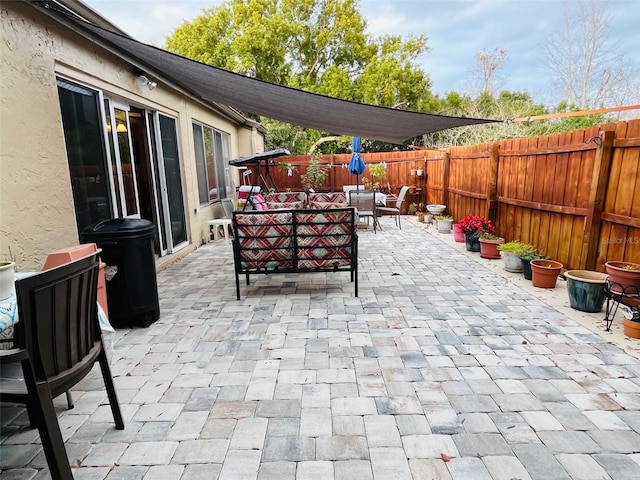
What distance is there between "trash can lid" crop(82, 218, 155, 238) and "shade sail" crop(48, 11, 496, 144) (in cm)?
146

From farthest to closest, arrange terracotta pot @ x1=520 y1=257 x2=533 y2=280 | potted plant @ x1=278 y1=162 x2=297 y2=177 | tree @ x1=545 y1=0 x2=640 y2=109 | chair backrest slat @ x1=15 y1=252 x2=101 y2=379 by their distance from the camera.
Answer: tree @ x1=545 y1=0 x2=640 y2=109
potted plant @ x1=278 y1=162 x2=297 y2=177
terracotta pot @ x1=520 y1=257 x2=533 y2=280
chair backrest slat @ x1=15 y1=252 x2=101 y2=379

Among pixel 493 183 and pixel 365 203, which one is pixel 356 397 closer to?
pixel 493 183

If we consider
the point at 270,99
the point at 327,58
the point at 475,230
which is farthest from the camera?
the point at 327,58

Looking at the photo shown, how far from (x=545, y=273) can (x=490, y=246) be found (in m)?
1.48

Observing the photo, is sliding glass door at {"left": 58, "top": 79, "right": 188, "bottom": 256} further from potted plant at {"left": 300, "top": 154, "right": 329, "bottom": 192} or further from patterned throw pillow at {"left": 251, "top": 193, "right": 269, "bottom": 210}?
potted plant at {"left": 300, "top": 154, "right": 329, "bottom": 192}

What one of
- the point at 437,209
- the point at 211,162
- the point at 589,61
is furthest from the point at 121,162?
the point at 589,61

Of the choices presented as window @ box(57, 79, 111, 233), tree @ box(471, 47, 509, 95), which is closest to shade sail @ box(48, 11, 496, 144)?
window @ box(57, 79, 111, 233)

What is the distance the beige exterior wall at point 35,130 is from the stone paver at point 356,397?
42.2 inches

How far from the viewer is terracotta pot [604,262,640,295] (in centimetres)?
299

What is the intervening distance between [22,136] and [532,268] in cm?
504

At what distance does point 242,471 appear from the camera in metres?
1.68

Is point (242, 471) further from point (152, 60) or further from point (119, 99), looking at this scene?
point (119, 99)

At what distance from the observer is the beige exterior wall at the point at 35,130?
8.88ft

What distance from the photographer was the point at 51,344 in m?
1.52
